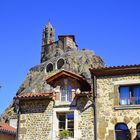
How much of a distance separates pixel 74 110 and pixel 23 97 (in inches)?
171

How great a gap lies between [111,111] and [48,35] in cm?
8765

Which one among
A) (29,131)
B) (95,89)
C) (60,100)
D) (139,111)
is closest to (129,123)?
(139,111)

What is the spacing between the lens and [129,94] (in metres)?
26.7

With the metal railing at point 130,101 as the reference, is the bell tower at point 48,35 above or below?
above

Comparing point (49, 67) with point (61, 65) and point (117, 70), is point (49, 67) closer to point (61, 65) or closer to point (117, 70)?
point (61, 65)

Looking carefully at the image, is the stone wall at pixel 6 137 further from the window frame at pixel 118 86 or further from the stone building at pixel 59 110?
the window frame at pixel 118 86

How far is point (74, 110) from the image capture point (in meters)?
27.3

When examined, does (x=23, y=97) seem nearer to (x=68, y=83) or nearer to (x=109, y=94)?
(x=68, y=83)

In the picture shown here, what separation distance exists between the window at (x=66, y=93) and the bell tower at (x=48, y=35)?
79156 mm

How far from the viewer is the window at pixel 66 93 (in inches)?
1105

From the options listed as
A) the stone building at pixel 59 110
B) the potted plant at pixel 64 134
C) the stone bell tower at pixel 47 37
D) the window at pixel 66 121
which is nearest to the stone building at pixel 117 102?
the stone building at pixel 59 110

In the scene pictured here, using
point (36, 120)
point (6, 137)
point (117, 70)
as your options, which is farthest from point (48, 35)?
point (117, 70)

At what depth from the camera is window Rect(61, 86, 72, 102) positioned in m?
28.1

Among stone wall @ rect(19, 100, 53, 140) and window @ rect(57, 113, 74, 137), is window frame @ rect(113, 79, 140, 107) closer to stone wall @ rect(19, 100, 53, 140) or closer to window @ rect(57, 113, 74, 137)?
window @ rect(57, 113, 74, 137)
